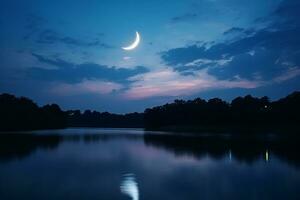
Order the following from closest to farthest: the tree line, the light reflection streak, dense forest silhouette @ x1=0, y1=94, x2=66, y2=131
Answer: the light reflection streak, the tree line, dense forest silhouette @ x1=0, y1=94, x2=66, y2=131

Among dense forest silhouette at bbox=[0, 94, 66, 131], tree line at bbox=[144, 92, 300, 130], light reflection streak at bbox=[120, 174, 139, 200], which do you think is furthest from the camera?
dense forest silhouette at bbox=[0, 94, 66, 131]

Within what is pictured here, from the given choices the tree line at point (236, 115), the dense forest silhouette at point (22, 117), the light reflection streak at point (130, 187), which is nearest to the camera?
the light reflection streak at point (130, 187)

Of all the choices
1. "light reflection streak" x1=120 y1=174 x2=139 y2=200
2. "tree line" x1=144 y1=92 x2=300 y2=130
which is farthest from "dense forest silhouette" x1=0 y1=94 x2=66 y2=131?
"light reflection streak" x1=120 y1=174 x2=139 y2=200

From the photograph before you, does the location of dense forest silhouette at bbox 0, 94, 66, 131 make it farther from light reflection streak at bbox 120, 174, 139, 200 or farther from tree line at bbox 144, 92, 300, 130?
light reflection streak at bbox 120, 174, 139, 200

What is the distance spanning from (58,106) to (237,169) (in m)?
141

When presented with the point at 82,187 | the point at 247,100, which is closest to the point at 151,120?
the point at 247,100

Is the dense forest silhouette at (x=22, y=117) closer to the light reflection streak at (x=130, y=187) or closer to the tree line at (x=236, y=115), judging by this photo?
the tree line at (x=236, y=115)

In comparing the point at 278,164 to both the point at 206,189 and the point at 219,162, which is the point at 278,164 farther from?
the point at 206,189

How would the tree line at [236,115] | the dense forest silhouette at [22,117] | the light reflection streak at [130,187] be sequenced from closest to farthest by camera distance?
1. the light reflection streak at [130,187]
2. the tree line at [236,115]
3. the dense forest silhouette at [22,117]

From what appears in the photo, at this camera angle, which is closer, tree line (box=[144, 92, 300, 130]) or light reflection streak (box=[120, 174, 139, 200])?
light reflection streak (box=[120, 174, 139, 200])

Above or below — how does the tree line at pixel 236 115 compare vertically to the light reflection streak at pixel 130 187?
above

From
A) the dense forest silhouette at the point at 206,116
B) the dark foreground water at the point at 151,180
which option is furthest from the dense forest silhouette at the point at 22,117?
the dark foreground water at the point at 151,180

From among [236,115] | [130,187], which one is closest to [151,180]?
[130,187]

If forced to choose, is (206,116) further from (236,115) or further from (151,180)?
(151,180)
